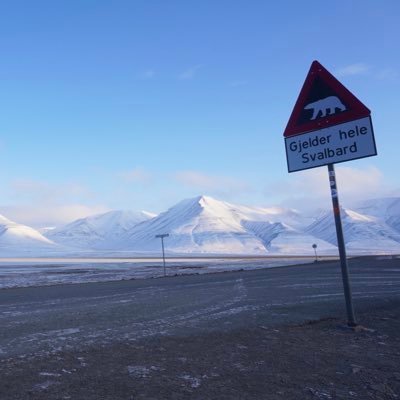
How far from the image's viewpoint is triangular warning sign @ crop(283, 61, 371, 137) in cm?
705

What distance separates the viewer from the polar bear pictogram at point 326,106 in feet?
23.7

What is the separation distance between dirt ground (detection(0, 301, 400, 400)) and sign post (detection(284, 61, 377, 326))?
1511mm

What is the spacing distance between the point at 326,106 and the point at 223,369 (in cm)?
462

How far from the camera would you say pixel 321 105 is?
24.5 ft

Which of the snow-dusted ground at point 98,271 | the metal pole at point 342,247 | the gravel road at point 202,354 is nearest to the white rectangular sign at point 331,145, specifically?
the metal pole at point 342,247

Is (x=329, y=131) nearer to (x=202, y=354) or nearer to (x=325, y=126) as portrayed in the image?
(x=325, y=126)

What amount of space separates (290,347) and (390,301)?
661cm

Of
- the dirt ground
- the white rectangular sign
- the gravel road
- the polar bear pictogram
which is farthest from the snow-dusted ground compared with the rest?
the polar bear pictogram

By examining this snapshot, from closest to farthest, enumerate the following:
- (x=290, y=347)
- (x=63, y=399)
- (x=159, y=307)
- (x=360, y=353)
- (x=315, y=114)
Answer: (x=63, y=399)
(x=360, y=353)
(x=290, y=347)
(x=315, y=114)
(x=159, y=307)

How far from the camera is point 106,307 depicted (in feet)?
38.9

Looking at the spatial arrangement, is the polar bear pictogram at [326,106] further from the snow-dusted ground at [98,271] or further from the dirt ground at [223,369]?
the snow-dusted ground at [98,271]

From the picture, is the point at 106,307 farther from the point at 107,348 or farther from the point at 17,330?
the point at 107,348

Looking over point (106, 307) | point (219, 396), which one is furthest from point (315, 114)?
point (106, 307)

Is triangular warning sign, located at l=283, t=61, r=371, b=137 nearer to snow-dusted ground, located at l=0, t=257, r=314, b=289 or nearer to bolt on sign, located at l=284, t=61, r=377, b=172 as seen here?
bolt on sign, located at l=284, t=61, r=377, b=172
